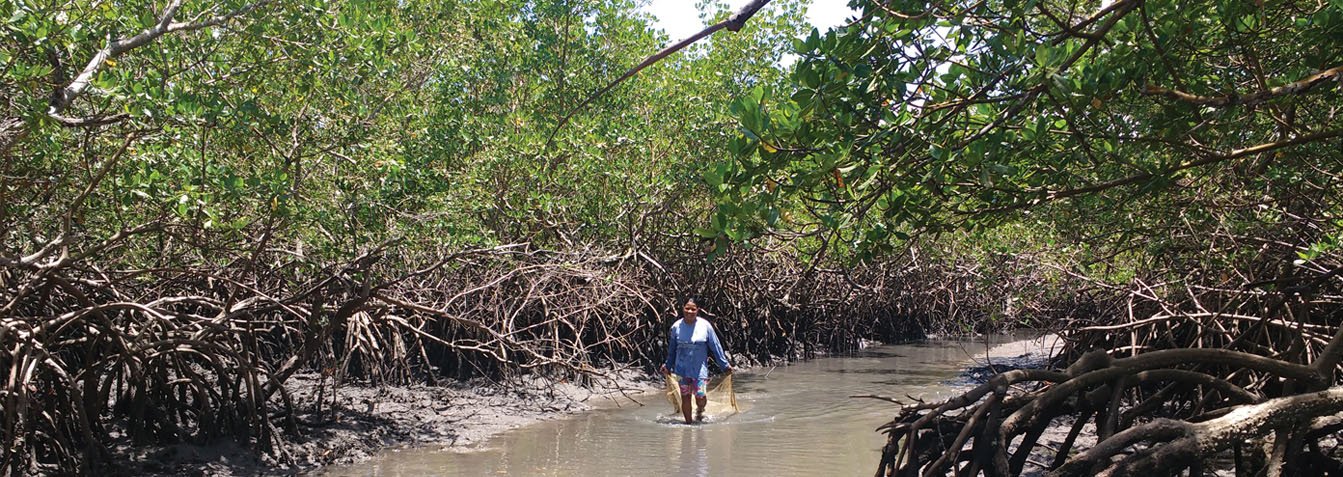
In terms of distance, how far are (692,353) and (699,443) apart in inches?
37.1

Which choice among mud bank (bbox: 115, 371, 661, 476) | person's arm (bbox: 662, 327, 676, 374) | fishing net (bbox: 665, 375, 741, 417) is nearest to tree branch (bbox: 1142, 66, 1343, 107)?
mud bank (bbox: 115, 371, 661, 476)

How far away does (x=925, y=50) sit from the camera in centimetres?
358

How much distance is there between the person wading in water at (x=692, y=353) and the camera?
9523 mm

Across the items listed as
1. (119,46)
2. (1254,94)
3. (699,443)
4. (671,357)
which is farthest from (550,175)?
(1254,94)

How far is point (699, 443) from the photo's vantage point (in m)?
8.88

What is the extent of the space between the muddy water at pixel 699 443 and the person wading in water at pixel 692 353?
33cm

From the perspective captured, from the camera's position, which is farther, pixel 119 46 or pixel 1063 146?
pixel 119 46

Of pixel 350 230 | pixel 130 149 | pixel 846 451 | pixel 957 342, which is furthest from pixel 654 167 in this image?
pixel 957 342

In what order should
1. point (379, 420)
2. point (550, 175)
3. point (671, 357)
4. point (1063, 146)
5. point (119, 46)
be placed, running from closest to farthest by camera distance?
point (1063, 146) → point (119, 46) → point (379, 420) → point (671, 357) → point (550, 175)

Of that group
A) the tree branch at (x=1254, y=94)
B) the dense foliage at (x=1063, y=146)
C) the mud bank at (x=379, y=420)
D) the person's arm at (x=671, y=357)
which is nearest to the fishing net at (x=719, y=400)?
the person's arm at (x=671, y=357)

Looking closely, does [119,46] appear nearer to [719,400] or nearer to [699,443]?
[699,443]

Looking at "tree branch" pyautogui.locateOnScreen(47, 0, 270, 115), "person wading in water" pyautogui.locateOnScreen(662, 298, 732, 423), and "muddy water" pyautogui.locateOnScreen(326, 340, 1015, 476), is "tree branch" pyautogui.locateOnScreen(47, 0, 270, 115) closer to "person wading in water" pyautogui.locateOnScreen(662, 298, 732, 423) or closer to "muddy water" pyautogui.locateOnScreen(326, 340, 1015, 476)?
"muddy water" pyautogui.locateOnScreen(326, 340, 1015, 476)

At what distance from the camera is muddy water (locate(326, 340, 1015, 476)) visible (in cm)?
772

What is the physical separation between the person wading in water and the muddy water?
1.10 ft
